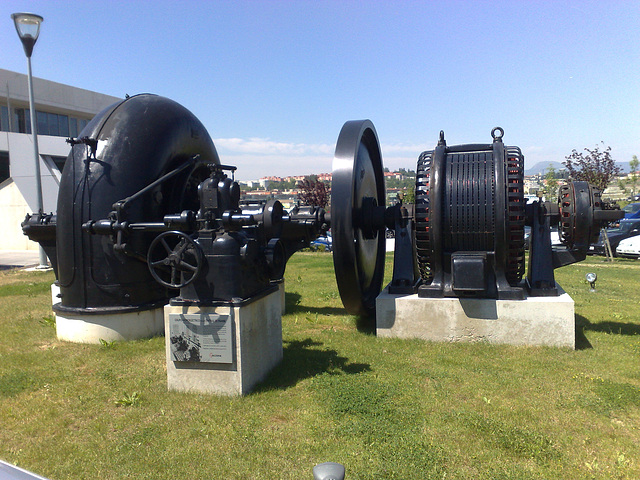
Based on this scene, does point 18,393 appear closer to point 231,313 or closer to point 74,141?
point 231,313

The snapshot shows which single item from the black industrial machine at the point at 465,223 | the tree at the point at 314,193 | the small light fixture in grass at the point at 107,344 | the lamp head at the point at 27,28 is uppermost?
the lamp head at the point at 27,28

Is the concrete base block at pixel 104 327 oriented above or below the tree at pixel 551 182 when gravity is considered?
below

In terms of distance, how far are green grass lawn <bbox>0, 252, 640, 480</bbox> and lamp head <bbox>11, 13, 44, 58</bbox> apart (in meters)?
9.77

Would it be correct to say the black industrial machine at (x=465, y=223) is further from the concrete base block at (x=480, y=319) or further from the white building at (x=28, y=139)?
the white building at (x=28, y=139)

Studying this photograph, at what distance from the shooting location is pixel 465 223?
20.3 feet

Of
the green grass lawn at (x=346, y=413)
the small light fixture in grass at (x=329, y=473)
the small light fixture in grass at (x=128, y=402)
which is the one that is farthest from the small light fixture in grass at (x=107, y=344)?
the small light fixture in grass at (x=329, y=473)

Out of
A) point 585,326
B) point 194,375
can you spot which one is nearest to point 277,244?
point 194,375

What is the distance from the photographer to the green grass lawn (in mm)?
3557

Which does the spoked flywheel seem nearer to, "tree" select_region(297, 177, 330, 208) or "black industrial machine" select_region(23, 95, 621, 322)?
"black industrial machine" select_region(23, 95, 621, 322)

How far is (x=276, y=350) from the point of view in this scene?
218 inches

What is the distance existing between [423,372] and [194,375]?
2210 mm

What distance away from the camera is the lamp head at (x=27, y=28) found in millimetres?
12986

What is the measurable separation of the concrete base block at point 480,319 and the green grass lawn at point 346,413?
0.61 feet

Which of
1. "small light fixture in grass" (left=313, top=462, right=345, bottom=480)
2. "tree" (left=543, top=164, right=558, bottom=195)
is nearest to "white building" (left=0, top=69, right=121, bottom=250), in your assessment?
"small light fixture in grass" (left=313, top=462, right=345, bottom=480)
